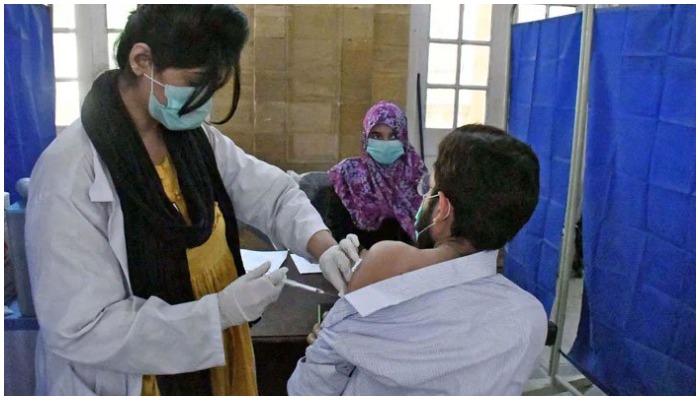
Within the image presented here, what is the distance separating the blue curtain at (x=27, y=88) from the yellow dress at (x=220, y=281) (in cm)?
126

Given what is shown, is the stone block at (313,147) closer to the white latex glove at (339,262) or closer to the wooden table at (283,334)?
the wooden table at (283,334)

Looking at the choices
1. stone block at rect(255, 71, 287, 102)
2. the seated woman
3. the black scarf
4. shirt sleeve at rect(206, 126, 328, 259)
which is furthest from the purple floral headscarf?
the black scarf

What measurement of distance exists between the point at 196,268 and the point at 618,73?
1.75 metres

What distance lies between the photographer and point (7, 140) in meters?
2.22

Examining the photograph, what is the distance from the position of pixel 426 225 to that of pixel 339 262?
0.86ft

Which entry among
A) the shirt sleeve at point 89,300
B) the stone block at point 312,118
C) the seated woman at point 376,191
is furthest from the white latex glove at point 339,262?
the stone block at point 312,118

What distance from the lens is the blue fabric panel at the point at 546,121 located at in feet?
8.48

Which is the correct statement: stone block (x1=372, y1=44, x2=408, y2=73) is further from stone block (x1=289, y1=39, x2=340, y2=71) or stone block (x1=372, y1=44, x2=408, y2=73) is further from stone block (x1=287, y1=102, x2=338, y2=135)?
stone block (x1=287, y1=102, x2=338, y2=135)

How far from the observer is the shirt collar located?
37.4 inches

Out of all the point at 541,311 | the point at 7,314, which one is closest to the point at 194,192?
the point at 7,314

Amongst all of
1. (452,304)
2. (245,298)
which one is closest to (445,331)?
(452,304)

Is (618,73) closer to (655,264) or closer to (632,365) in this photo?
(655,264)

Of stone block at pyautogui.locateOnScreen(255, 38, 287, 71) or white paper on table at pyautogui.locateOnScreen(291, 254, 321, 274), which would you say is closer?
white paper on table at pyautogui.locateOnScreen(291, 254, 321, 274)

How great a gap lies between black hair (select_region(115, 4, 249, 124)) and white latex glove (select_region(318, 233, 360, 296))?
45 cm
